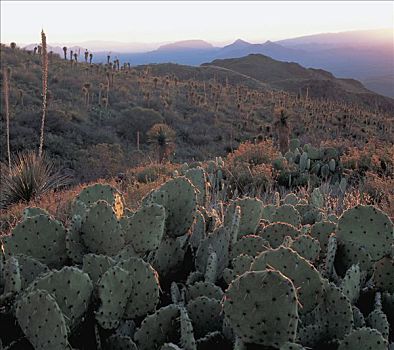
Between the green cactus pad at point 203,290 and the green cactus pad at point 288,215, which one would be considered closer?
the green cactus pad at point 203,290

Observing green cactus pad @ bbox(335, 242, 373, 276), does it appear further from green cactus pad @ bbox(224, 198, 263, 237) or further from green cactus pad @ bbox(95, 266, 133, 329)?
green cactus pad @ bbox(95, 266, 133, 329)

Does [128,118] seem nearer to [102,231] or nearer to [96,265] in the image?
[102,231]

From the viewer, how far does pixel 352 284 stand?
2875 millimetres

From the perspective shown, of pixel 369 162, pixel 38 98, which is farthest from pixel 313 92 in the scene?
pixel 369 162

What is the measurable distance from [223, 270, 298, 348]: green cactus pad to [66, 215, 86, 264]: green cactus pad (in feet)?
3.77

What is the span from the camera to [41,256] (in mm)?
3031

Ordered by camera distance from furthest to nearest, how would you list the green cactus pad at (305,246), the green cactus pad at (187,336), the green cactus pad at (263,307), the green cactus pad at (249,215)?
the green cactus pad at (249,215)
the green cactus pad at (305,246)
the green cactus pad at (187,336)
the green cactus pad at (263,307)

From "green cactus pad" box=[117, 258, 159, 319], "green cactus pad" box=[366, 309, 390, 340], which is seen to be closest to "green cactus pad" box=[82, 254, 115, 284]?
"green cactus pad" box=[117, 258, 159, 319]

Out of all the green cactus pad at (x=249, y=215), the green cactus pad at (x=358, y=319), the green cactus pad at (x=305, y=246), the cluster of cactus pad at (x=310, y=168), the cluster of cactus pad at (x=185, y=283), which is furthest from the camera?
the cluster of cactus pad at (x=310, y=168)

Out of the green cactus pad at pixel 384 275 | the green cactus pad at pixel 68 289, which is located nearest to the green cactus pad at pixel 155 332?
the green cactus pad at pixel 68 289

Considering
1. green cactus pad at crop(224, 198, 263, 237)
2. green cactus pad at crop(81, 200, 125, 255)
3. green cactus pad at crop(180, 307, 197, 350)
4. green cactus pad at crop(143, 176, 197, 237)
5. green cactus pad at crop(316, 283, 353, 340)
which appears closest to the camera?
green cactus pad at crop(180, 307, 197, 350)

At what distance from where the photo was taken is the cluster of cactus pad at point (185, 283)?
2.16 m

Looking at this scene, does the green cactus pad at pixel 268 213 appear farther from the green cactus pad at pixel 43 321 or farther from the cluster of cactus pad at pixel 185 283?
the green cactus pad at pixel 43 321

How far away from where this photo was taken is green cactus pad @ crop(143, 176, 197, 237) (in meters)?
3.37
